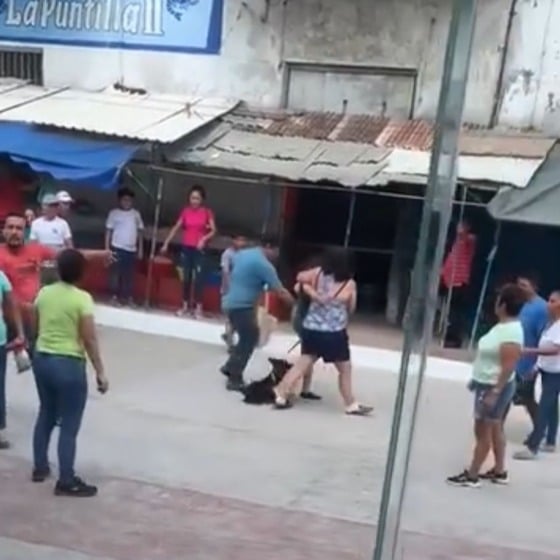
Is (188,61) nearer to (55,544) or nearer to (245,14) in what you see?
(245,14)

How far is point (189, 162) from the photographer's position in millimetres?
13906

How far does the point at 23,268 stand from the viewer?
26.2 ft

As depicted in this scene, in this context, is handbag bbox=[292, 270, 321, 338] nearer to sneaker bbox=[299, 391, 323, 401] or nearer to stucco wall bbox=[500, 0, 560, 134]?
sneaker bbox=[299, 391, 323, 401]

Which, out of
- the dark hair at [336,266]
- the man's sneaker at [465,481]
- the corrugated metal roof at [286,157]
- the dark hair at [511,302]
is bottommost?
the man's sneaker at [465,481]

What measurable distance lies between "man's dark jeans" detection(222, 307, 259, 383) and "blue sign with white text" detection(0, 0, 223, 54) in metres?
6.86

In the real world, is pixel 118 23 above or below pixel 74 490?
above

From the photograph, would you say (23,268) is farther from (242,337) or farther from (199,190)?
(199,190)

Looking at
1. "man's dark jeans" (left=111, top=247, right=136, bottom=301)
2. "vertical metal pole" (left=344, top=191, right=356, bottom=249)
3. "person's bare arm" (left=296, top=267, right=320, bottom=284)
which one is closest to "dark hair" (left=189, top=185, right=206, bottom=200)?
"man's dark jeans" (left=111, top=247, right=136, bottom=301)

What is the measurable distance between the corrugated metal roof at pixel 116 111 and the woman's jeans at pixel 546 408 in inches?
269

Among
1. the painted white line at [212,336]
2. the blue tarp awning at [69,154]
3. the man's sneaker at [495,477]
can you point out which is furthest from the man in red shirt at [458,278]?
the man's sneaker at [495,477]

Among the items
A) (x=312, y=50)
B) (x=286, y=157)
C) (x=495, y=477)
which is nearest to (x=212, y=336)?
(x=286, y=157)

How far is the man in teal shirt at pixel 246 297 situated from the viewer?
30.6 ft

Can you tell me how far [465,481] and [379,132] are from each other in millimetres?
7511

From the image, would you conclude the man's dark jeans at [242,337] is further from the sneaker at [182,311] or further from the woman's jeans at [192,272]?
the woman's jeans at [192,272]
